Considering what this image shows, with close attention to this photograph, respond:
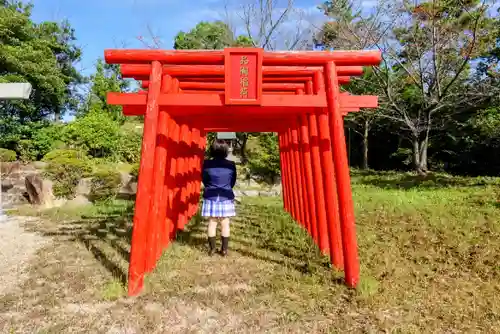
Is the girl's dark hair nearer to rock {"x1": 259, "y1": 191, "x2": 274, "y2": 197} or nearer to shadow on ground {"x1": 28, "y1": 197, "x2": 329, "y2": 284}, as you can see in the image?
shadow on ground {"x1": 28, "y1": 197, "x2": 329, "y2": 284}

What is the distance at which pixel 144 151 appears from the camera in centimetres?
402

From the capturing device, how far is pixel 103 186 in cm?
1118

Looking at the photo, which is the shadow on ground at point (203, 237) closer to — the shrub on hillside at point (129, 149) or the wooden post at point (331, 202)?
the wooden post at point (331, 202)

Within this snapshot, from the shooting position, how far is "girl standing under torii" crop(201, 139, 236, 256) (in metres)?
5.33

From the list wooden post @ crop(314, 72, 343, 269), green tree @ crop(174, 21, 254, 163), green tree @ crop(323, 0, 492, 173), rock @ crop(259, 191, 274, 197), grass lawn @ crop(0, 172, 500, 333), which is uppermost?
green tree @ crop(174, 21, 254, 163)

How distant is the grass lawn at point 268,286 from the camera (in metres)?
3.28

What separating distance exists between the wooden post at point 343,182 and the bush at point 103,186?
841 centimetres

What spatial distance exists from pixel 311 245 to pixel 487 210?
5.12 metres

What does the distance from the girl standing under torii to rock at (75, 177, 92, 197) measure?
6.78 m

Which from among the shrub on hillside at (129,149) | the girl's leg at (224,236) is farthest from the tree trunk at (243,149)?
the girl's leg at (224,236)

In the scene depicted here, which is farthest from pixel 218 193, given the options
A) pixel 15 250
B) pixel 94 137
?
pixel 94 137

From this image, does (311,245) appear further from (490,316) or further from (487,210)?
(487,210)

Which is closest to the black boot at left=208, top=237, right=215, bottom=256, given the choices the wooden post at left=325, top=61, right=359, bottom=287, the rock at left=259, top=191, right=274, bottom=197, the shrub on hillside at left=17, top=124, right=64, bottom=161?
the wooden post at left=325, top=61, right=359, bottom=287

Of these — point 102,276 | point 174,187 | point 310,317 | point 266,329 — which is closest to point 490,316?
point 310,317
